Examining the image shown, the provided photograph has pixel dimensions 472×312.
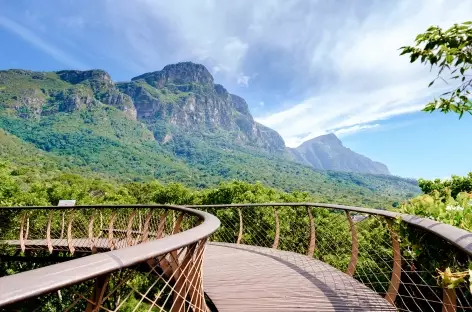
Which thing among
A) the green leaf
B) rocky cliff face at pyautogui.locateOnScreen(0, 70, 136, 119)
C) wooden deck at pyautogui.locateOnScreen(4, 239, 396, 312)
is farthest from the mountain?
the green leaf

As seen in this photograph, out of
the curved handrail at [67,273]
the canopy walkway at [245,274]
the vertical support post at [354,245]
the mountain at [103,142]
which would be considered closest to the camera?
the curved handrail at [67,273]

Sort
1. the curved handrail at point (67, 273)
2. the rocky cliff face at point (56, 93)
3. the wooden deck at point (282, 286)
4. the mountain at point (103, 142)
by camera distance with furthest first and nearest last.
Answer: the rocky cliff face at point (56, 93) < the mountain at point (103, 142) < the wooden deck at point (282, 286) < the curved handrail at point (67, 273)

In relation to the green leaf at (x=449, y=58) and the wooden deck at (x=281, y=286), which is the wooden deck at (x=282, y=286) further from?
the green leaf at (x=449, y=58)

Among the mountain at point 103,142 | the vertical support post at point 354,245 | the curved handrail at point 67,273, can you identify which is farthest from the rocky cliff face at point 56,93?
the curved handrail at point 67,273

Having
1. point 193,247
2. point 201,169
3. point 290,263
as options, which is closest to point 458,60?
point 193,247

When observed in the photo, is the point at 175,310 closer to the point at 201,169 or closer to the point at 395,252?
the point at 395,252

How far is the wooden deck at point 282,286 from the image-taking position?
2.91 m

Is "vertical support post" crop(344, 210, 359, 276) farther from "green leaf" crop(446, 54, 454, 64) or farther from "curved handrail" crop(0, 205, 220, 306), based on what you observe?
"curved handrail" crop(0, 205, 220, 306)

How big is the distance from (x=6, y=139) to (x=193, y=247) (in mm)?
132651

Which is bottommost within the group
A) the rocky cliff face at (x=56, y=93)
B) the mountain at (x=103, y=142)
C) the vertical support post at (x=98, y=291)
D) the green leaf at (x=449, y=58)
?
the vertical support post at (x=98, y=291)

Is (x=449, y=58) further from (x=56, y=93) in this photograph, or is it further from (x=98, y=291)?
(x=56, y=93)

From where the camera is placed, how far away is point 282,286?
3.51m

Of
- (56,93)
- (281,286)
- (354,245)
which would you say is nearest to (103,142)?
(56,93)

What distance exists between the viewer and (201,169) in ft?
532
